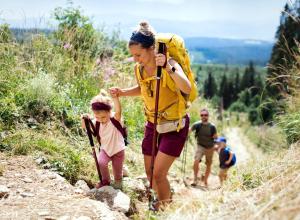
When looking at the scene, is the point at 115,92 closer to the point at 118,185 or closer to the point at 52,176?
the point at 118,185

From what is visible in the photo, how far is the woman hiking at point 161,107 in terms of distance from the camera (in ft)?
13.5

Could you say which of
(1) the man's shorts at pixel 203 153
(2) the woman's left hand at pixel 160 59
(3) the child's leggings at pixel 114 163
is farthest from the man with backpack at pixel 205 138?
(2) the woman's left hand at pixel 160 59

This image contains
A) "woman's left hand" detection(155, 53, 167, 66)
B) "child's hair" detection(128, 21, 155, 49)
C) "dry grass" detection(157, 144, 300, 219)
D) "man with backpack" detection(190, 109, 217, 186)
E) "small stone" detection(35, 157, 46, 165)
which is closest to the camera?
"dry grass" detection(157, 144, 300, 219)

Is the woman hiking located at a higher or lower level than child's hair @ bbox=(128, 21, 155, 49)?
lower

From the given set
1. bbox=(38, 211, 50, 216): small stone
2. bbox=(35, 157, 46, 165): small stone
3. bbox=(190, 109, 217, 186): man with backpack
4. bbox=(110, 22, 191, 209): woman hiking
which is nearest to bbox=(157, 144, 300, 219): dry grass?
bbox=(110, 22, 191, 209): woman hiking

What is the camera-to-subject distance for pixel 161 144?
4359 mm

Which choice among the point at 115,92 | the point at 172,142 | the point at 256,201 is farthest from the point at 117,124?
the point at 256,201

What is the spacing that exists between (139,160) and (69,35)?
11.5 feet

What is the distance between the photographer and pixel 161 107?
4.34m

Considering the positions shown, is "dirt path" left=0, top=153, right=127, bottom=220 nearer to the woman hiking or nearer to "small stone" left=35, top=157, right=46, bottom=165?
"small stone" left=35, top=157, right=46, bottom=165

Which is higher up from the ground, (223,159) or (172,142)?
(172,142)

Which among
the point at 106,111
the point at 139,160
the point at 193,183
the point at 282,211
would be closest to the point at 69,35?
the point at 139,160

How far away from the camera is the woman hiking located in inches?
162

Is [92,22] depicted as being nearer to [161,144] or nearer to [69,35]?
[69,35]
